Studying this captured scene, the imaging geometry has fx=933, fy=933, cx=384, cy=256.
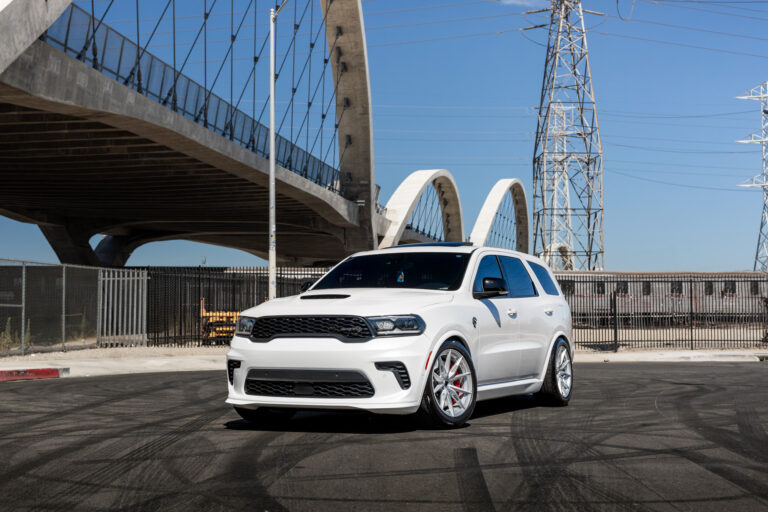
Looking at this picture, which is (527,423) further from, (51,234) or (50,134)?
(51,234)

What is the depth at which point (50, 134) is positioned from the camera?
29672mm

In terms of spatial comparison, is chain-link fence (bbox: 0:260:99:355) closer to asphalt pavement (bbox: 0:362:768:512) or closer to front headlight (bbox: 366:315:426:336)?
asphalt pavement (bbox: 0:362:768:512)

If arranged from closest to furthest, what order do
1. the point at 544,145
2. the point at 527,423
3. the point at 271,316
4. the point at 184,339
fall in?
the point at 271,316 → the point at 527,423 → the point at 184,339 → the point at 544,145

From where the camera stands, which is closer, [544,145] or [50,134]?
[50,134]

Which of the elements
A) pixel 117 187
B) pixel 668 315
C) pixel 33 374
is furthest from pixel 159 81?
pixel 668 315

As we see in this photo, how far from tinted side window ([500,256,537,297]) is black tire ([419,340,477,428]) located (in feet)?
5.20

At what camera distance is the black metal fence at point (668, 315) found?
28.5 metres

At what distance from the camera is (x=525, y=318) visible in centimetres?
965

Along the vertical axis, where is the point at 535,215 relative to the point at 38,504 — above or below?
above

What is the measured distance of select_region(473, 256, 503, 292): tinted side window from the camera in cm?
910

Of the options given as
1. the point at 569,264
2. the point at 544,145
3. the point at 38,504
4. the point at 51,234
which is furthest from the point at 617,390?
the point at 569,264

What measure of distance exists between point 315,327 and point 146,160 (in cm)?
2831

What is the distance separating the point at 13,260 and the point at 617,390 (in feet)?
43.1

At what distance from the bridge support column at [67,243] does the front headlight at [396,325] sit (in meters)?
47.9
